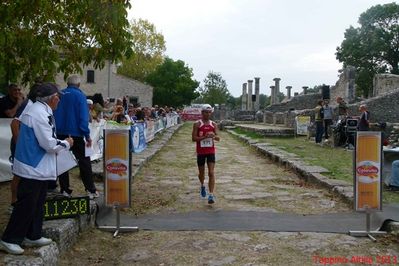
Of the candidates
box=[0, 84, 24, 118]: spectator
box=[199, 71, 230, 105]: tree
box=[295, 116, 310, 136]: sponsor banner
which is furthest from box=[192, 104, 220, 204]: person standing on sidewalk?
box=[199, 71, 230, 105]: tree

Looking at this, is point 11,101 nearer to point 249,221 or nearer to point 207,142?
point 207,142

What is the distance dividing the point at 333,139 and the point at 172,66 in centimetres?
4471

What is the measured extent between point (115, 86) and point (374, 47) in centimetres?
3048

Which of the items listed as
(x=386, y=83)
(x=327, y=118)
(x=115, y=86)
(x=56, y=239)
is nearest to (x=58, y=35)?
(x=56, y=239)

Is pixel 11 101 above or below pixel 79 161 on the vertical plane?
above

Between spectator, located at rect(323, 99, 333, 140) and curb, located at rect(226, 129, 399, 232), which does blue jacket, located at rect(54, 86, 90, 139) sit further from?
spectator, located at rect(323, 99, 333, 140)

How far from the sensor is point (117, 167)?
5938 mm

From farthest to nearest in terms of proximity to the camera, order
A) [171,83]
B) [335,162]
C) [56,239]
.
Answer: [171,83] < [335,162] < [56,239]

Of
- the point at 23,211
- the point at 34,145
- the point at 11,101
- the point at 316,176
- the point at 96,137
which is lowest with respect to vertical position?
the point at 316,176

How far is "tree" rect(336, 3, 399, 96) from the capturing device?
5697 cm

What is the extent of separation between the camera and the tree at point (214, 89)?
7311cm

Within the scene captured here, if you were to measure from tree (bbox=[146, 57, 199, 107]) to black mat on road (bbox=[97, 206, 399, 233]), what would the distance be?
52.7 m

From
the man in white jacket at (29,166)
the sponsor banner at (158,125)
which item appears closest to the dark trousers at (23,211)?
the man in white jacket at (29,166)

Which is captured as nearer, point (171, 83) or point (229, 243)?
point (229, 243)
